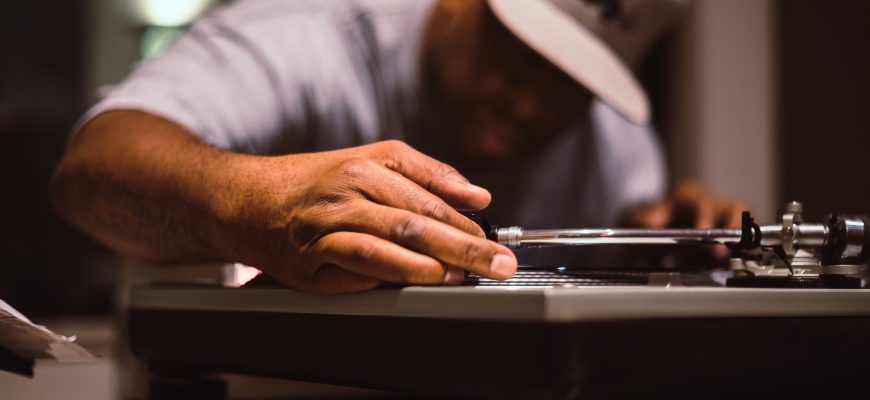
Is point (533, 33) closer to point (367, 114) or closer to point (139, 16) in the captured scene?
point (367, 114)

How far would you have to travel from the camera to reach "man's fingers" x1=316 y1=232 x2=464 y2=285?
0.38 metres

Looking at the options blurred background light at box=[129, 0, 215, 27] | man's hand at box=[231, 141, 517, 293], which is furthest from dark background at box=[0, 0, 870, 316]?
man's hand at box=[231, 141, 517, 293]

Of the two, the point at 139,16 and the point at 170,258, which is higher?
the point at 139,16

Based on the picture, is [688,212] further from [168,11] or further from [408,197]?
[168,11]

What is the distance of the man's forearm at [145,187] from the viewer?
1.71 feet

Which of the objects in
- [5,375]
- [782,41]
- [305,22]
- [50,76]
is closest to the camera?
[5,375]

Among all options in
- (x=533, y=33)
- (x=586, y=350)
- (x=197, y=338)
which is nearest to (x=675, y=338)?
(x=586, y=350)

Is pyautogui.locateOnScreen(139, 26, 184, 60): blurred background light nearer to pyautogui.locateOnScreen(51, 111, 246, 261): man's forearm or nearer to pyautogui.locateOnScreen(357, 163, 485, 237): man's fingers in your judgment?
pyautogui.locateOnScreen(51, 111, 246, 261): man's forearm

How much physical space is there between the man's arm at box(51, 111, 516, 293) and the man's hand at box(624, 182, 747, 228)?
2.01ft

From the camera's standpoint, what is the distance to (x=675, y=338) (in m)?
0.33

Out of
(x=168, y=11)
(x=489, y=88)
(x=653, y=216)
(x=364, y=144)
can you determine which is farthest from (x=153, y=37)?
(x=364, y=144)

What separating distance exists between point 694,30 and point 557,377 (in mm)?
1858

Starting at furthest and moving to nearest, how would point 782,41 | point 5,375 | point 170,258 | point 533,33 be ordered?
point 782,41
point 533,33
point 170,258
point 5,375

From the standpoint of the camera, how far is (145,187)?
58cm
